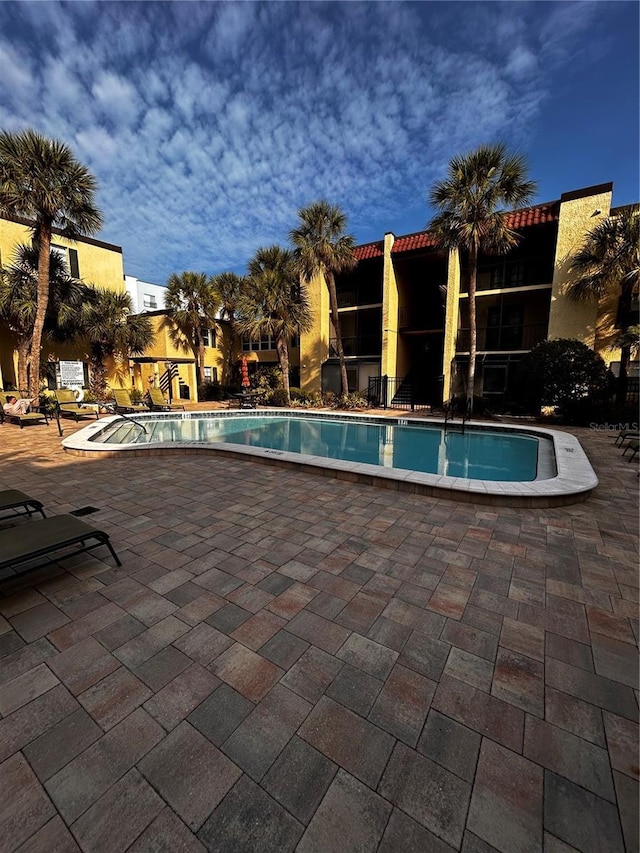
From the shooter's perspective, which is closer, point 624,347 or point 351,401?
point 624,347

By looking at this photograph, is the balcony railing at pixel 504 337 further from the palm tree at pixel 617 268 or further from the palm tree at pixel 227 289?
the palm tree at pixel 227 289

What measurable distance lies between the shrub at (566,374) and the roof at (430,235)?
19.8ft

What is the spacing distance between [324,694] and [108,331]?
1983 cm

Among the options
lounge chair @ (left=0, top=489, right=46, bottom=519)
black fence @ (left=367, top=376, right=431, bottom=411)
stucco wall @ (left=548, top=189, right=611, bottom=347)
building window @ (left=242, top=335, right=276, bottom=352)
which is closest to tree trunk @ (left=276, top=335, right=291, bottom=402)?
black fence @ (left=367, top=376, right=431, bottom=411)

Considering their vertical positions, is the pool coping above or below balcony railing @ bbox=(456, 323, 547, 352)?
below

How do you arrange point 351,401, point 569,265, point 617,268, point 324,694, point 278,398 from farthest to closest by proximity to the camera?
point 278,398 → point 351,401 → point 569,265 → point 617,268 → point 324,694

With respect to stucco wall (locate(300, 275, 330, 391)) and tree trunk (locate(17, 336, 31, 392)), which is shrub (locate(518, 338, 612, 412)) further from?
tree trunk (locate(17, 336, 31, 392))

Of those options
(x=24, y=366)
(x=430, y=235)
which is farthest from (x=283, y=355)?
(x=24, y=366)

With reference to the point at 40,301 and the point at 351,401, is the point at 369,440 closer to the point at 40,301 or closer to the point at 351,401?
the point at 351,401

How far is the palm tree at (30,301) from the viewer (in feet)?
47.2

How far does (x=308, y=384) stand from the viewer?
2200cm

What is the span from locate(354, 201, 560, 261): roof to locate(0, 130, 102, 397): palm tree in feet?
41.9

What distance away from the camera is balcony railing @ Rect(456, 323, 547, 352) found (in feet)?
57.2

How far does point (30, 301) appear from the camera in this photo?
14406mm
